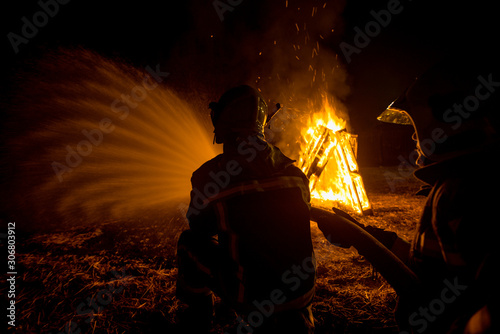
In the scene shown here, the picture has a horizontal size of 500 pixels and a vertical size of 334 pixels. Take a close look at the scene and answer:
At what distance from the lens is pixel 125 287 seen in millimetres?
2951

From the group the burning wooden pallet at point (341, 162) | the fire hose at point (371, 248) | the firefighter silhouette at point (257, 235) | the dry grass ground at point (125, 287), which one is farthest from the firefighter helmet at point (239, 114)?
the burning wooden pallet at point (341, 162)

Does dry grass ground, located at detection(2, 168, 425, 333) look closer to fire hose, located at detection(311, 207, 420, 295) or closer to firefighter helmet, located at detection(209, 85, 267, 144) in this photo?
fire hose, located at detection(311, 207, 420, 295)

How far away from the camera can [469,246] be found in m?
1.14

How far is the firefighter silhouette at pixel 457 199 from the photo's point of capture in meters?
1.08

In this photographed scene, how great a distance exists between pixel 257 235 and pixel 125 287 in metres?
2.64

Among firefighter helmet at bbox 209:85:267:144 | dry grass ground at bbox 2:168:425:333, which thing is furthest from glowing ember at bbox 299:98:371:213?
firefighter helmet at bbox 209:85:267:144

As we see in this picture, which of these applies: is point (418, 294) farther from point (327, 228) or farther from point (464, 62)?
point (464, 62)

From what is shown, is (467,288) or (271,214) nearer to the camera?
(467,288)

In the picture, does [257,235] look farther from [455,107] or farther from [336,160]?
[336,160]

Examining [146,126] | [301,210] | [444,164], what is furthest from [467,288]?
[146,126]

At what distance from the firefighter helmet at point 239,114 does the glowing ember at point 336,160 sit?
16.6ft

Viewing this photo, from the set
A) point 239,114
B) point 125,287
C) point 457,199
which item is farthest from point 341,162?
point 125,287

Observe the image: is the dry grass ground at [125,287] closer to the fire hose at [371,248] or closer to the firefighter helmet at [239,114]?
the fire hose at [371,248]

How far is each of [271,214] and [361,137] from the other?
24.0 metres
